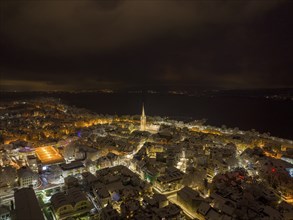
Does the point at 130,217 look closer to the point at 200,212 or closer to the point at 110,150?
the point at 200,212

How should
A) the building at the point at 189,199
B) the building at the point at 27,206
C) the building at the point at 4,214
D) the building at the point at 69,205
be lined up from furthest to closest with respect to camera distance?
the building at the point at 189,199, the building at the point at 69,205, the building at the point at 4,214, the building at the point at 27,206

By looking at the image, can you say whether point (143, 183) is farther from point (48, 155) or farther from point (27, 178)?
point (48, 155)

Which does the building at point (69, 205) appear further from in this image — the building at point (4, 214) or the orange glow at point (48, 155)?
the orange glow at point (48, 155)

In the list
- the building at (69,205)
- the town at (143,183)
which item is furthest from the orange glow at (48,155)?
the building at (69,205)

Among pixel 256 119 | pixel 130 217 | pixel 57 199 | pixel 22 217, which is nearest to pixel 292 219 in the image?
pixel 130 217

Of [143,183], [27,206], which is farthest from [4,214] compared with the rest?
[143,183]

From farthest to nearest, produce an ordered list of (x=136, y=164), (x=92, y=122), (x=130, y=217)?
(x=92, y=122)
(x=136, y=164)
(x=130, y=217)
